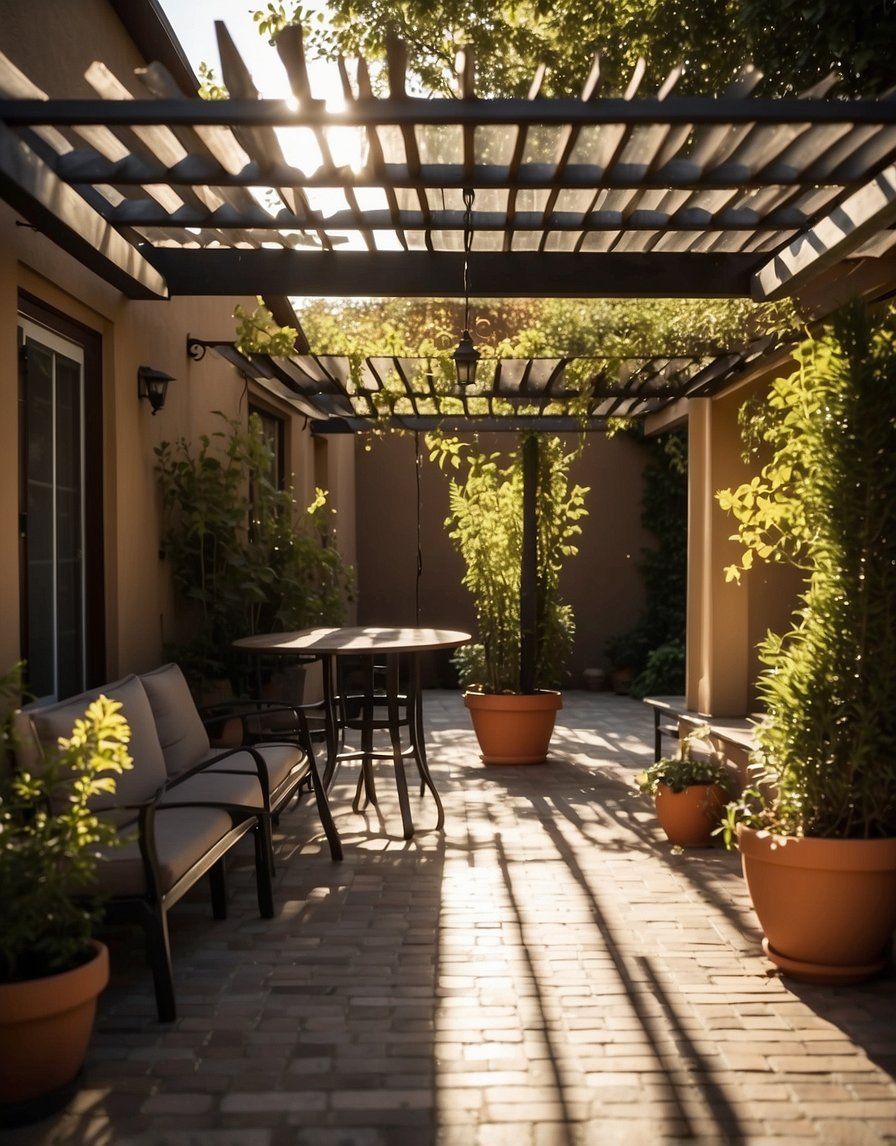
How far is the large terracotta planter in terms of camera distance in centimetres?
808

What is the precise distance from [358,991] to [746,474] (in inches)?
202

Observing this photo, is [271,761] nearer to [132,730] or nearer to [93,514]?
[132,730]

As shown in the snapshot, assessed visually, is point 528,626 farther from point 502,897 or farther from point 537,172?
point 537,172

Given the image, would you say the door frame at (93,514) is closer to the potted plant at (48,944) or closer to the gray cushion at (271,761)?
the gray cushion at (271,761)

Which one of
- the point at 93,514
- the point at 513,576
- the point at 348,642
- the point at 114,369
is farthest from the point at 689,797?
the point at 114,369

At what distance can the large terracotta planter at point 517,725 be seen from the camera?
8078mm

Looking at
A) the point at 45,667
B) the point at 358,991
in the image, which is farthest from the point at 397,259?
the point at 358,991

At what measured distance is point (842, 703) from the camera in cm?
380

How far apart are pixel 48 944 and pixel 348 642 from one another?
9.71ft

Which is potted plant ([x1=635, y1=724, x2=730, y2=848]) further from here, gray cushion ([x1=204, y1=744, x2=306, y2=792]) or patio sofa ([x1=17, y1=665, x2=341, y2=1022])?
gray cushion ([x1=204, y1=744, x2=306, y2=792])

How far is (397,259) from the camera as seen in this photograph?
524 centimetres

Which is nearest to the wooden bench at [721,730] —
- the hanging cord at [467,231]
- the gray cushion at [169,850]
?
the hanging cord at [467,231]

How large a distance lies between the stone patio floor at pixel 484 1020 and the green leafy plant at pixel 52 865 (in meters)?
0.38

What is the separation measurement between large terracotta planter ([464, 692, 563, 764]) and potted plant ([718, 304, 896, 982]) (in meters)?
4.18
